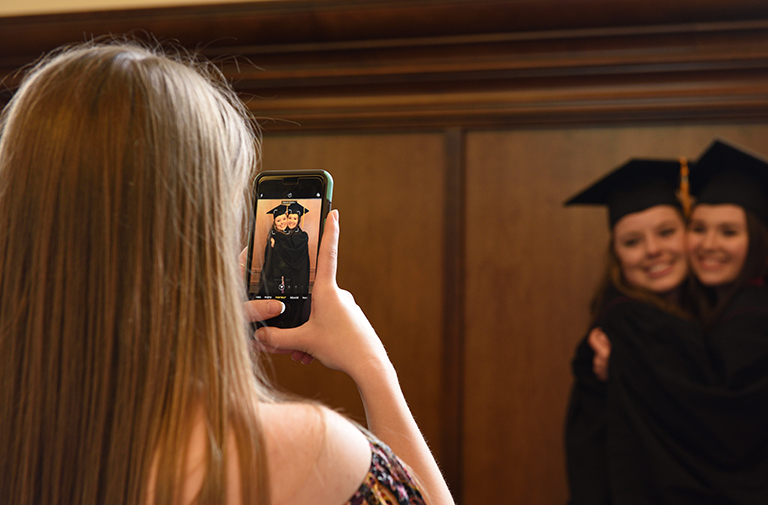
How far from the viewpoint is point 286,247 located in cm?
94

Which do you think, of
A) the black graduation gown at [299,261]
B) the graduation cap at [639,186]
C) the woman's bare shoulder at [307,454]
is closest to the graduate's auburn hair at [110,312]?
the woman's bare shoulder at [307,454]

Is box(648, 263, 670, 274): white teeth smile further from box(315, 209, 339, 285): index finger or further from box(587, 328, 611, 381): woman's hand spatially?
box(315, 209, 339, 285): index finger

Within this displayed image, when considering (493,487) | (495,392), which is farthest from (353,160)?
(493,487)

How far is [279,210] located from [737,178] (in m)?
1.52

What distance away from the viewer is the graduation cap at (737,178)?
70.1 inches

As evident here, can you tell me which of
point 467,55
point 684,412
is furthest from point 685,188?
point 467,55

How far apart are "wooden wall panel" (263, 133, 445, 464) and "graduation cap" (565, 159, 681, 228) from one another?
0.65m

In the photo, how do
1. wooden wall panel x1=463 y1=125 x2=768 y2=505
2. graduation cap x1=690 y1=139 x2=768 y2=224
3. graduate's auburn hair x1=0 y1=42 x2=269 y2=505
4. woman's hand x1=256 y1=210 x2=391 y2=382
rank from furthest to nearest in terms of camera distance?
wooden wall panel x1=463 y1=125 x2=768 y2=505 < graduation cap x1=690 y1=139 x2=768 y2=224 < woman's hand x1=256 y1=210 x2=391 y2=382 < graduate's auburn hair x1=0 y1=42 x2=269 y2=505

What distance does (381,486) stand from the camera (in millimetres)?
604

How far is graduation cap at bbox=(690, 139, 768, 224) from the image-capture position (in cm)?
178

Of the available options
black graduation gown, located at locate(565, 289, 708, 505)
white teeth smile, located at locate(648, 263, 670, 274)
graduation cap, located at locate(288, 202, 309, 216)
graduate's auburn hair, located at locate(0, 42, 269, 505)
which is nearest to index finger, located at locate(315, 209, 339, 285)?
graduation cap, located at locate(288, 202, 309, 216)

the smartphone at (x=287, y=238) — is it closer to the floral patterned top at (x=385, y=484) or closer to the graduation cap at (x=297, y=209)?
the graduation cap at (x=297, y=209)

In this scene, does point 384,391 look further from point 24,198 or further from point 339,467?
point 24,198

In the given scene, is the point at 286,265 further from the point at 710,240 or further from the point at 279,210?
the point at 710,240
